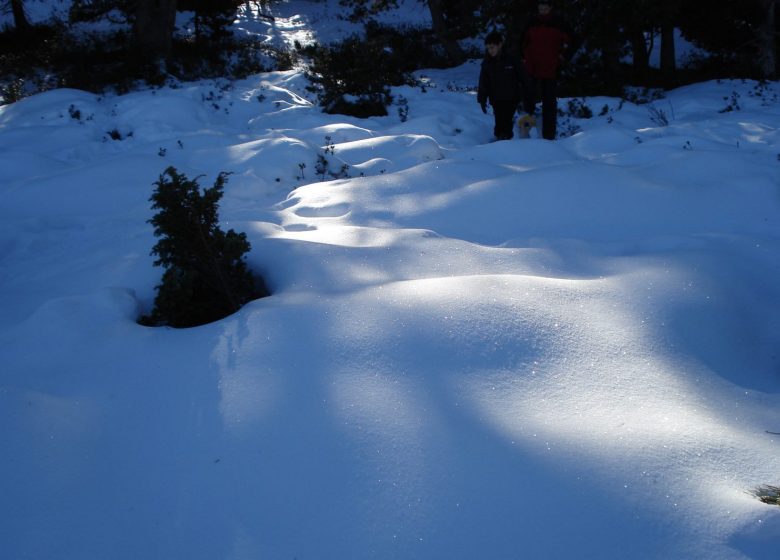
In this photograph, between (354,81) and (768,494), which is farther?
(354,81)

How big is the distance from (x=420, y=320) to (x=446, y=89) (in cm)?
1130

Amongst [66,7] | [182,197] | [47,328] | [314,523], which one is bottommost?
[314,523]

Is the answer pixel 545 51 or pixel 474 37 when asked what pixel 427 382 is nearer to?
pixel 545 51

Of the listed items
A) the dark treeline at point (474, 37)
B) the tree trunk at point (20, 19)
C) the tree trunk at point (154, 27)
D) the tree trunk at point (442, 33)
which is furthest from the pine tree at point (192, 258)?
the tree trunk at point (20, 19)

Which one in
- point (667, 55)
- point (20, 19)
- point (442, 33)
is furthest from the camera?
point (442, 33)

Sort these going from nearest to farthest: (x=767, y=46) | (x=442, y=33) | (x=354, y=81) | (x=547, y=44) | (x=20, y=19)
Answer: (x=547, y=44), (x=354, y=81), (x=767, y=46), (x=20, y=19), (x=442, y=33)

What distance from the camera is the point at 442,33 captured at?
16.4 metres

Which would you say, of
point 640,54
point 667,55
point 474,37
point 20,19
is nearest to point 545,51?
point 474,37

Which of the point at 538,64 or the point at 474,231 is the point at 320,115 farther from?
the point at 474,231

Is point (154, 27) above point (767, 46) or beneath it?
above

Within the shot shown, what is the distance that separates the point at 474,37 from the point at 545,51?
7.23 m

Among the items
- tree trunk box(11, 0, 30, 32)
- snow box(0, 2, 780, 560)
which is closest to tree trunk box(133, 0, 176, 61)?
tree trunk box(11, 0, 30, 32)

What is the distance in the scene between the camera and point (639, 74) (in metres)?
13.8

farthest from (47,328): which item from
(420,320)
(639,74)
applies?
(639,74)
